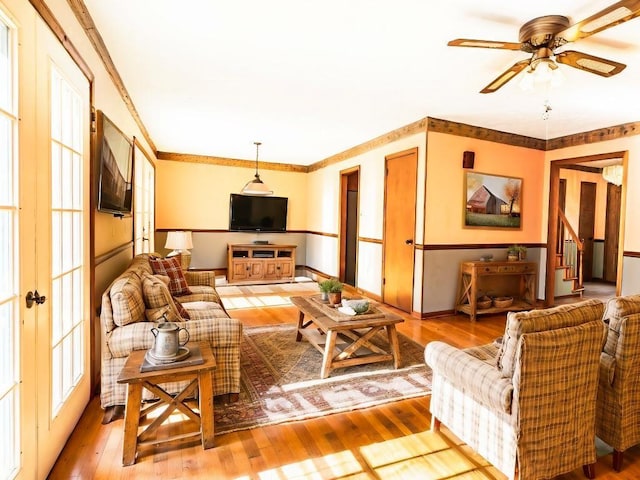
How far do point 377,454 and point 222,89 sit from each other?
3.38 meters

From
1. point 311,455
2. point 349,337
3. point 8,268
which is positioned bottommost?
point 311,455

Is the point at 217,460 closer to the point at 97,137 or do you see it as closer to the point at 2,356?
the point at 2,356

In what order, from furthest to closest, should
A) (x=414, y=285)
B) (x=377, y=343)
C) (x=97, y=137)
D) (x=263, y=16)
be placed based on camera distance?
(x=414, y=285)
(x=377, y=343)
(x=97, y=137)
(x=263, y=16)

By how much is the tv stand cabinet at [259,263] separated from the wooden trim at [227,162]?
1716mm

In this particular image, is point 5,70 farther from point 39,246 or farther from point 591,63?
point 591,63

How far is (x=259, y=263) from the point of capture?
7.16 meters

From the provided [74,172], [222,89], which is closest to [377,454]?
[74,172]

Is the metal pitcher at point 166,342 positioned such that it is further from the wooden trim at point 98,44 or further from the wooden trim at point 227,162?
the wooden trim at point 227,162

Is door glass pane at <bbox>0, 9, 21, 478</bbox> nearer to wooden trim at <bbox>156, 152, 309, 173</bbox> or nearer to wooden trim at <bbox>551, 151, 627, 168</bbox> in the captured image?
wooden trim at <bbox>551, 151, 627, 168</bbox>

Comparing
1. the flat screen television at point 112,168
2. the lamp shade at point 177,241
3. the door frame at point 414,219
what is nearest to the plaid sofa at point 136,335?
the flat screen television at point 112,168

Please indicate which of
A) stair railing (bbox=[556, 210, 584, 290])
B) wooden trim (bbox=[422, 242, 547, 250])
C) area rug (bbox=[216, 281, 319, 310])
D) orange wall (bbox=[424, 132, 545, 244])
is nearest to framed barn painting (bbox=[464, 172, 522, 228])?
orange wall (bbox=[424, 132, 545, 244])

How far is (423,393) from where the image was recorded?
2586 millimetres

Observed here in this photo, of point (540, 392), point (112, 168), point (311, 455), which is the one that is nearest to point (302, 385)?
point (311, 455)

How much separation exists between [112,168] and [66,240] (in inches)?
39.2
